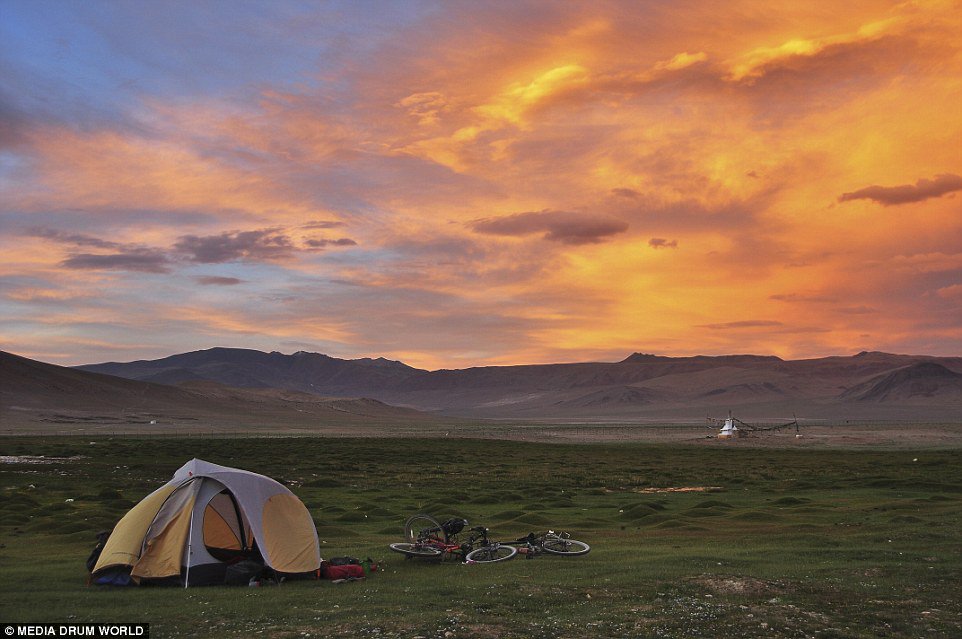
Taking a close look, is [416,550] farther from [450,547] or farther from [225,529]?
[225,529]

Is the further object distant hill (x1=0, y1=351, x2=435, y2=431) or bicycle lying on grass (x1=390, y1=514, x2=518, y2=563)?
distant hill (x1=0, y1=351, x2=435, y2=431)

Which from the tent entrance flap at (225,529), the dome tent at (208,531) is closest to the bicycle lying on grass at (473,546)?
the dome tent at (208,531)

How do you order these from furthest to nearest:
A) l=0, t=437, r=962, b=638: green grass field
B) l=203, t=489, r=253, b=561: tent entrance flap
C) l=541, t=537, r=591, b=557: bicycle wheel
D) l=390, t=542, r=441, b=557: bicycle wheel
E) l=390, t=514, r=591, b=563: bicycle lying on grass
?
l=541, t=537, r=591, b=557: bicycle wheel, l=390, t=514, r=591, b=563: bicycle lying on grass, l=390, t=542, r=441, b=557: bicycle wheel, l=203, t=489, r=253, b=561: tent entrance flap, l=0, t=437, r=962, b=638: green grass field

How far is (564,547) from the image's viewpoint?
19.8 metres

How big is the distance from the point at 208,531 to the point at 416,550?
4.85 m

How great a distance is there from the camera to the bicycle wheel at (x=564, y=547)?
19.6 m

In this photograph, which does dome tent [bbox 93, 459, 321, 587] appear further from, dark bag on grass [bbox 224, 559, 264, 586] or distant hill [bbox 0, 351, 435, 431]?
distant hill [bbox 0, 351, 435, 431]

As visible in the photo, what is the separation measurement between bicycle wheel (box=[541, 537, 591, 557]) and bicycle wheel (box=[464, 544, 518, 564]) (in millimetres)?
920

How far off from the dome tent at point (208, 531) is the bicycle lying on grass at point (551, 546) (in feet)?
17.1

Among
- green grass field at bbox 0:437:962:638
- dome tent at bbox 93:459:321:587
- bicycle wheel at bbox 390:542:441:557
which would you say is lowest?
green grass field at bbox 0:437:962:638

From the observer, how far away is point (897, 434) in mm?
114562

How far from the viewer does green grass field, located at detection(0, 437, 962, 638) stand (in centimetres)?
1309

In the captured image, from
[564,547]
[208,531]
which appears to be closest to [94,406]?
[208,531]

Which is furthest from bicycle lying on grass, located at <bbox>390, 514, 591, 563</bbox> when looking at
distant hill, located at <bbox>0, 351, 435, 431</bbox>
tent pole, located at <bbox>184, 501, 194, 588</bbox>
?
distant hill, located at <bbox>0, 351, 435, 431</bbox>
